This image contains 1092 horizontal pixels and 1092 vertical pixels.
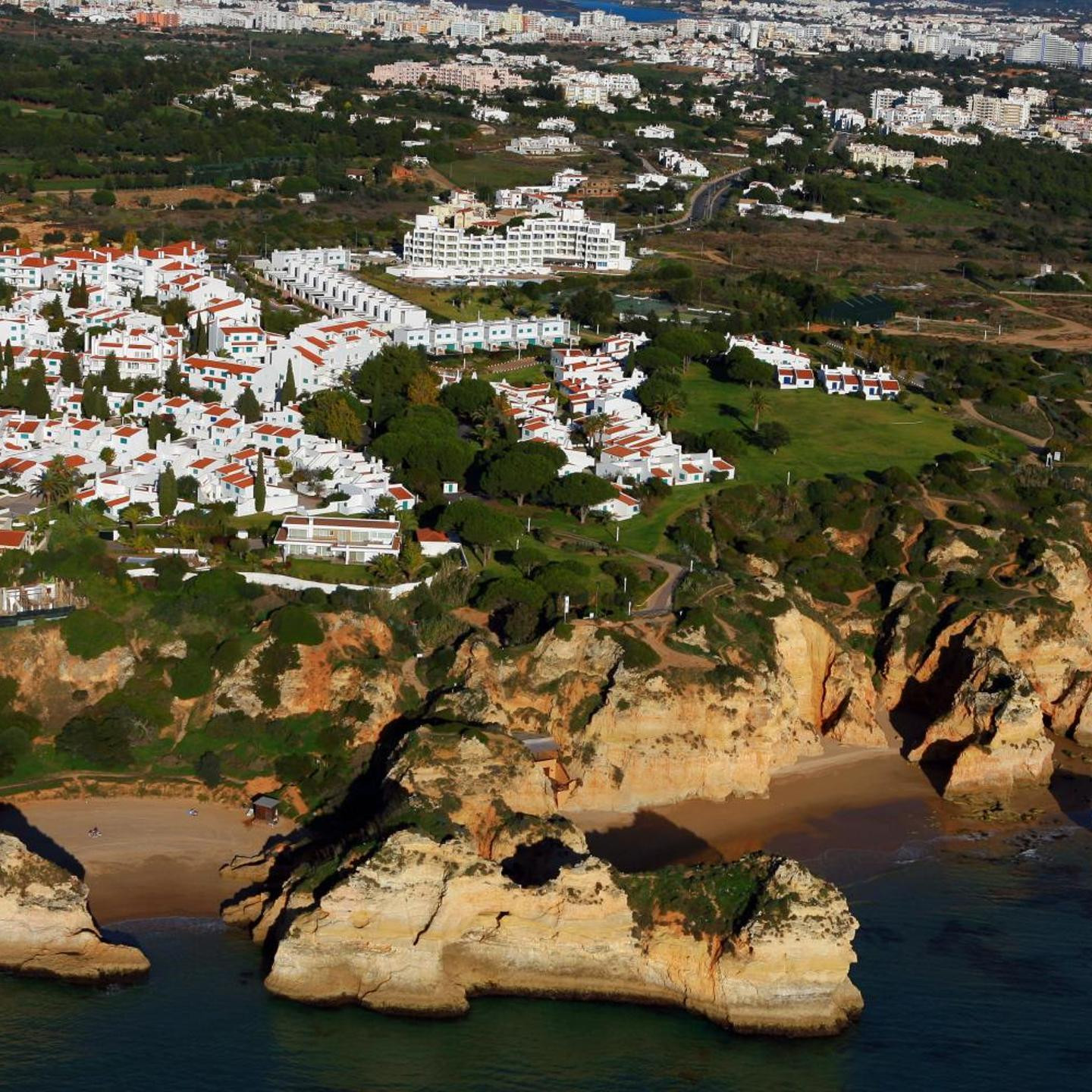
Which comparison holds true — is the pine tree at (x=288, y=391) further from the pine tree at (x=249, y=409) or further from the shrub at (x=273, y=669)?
the shrub at (x=273, y=669)

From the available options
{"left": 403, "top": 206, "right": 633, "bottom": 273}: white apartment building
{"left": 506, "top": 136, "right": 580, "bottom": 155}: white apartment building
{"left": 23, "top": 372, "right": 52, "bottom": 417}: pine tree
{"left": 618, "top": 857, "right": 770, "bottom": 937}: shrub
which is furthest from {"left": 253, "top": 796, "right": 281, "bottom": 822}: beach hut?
{"left": 506, "top": 136, "right": 580, "bottom": 155}: white apartment building

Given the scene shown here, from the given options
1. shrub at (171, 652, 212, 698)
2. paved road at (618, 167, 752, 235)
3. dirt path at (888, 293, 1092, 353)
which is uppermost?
shrub at (171, 652, 212, 698)

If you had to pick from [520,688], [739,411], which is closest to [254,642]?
[520,688]

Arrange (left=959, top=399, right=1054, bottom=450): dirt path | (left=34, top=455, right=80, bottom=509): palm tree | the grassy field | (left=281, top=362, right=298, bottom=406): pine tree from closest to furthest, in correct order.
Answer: (left=34, top=455, right=80, bottom=509): palm tree
(left=281, top=362, right=298, bottom=406): pine tree
(left=959, top=399, right=1054, bottom=450): dirt path
the grassy field

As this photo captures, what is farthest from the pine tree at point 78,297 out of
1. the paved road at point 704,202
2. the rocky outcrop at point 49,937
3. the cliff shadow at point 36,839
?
the rocky outcrop at point 49,937

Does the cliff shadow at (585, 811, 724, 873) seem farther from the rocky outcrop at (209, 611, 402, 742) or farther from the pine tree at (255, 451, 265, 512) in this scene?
the pine tree at (255, 451, 265, 512)

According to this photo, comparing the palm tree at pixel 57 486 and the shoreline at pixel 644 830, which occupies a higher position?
the palm tree at pixel 57 486

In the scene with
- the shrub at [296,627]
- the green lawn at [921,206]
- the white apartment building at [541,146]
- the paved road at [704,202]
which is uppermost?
the shrub at [296,627]

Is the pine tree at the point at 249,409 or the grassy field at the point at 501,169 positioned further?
Answer: the grassy field at the point at 501,169
